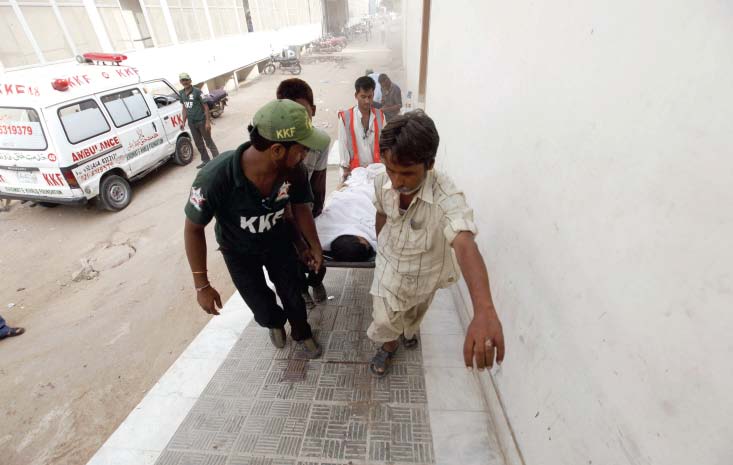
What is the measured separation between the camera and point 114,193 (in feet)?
19.2

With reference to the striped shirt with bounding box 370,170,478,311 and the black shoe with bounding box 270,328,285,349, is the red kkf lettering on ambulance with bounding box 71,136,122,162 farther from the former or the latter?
the striped shirt with bounding box 370,170,478,311

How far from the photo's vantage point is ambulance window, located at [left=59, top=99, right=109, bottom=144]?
5.01m

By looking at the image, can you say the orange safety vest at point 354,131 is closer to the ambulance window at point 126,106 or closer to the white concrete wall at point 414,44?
the white concrete wall at point 414,44

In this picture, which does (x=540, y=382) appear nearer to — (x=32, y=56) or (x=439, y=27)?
(x=439, y=27)

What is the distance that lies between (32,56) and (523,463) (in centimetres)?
1215

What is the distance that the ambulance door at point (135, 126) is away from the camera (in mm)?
5872

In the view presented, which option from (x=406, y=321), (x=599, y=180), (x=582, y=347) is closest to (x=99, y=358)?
(x=406, y=321)

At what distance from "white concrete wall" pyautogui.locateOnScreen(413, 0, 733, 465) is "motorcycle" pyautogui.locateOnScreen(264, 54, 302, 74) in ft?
64.3

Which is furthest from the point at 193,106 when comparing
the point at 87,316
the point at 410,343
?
the point at 410,343

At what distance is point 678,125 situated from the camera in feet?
2.74

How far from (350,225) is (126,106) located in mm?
5901

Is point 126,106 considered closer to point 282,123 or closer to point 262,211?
point 262,211

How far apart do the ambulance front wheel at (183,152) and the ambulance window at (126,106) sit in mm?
1126

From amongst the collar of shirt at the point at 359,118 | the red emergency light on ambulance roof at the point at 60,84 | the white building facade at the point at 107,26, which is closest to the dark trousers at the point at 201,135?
the red emergency light on ambulance roof at the point at 60,84
